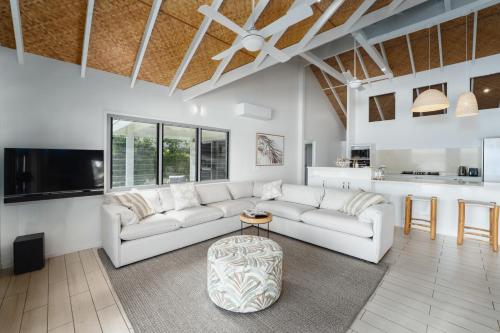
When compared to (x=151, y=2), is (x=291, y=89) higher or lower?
higher

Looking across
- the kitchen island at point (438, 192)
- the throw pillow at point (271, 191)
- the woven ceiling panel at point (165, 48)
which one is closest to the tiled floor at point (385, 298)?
the kitchen island at point (438, 192)

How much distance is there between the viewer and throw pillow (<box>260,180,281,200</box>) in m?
4.80

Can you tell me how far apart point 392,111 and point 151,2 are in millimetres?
7264

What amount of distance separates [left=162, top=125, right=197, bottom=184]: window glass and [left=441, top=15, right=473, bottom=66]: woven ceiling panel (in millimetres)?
6392

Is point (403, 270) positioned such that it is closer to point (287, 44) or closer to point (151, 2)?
point (287, 44)

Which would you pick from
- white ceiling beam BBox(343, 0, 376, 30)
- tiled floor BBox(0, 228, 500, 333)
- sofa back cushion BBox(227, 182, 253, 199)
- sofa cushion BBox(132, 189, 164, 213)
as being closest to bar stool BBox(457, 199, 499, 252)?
tiled floor BBox(0, 228, 500, 333)

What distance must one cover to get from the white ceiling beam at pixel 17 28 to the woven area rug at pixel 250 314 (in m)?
2.85

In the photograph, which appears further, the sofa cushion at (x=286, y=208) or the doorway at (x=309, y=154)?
the doorway at (x=309, y=154)

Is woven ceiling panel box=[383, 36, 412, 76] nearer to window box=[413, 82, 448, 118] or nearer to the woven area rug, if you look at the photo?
window box=[413, 82, 448, 118]

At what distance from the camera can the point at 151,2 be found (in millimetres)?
2727

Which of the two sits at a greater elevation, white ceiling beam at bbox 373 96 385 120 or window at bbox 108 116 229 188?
white ceiling beam at bbox 373 96 385 120

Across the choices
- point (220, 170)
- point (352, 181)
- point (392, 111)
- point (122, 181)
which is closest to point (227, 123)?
point (220, 170)

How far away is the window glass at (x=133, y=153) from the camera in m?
3.80

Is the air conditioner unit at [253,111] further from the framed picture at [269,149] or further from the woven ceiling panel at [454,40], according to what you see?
the woven ceiling panel at [454,40]
